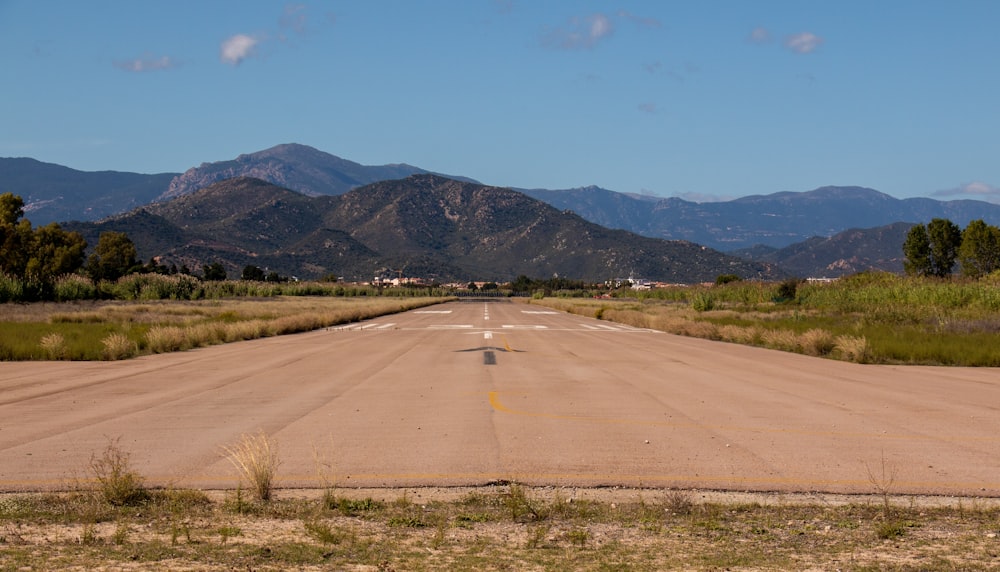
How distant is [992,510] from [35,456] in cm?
973

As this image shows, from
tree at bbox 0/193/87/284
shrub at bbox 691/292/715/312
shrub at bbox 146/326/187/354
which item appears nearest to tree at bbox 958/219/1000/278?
shrub at bbox 691/292/715/312

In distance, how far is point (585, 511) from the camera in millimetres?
6988

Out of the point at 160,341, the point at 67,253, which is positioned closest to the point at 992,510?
the point at 160,341

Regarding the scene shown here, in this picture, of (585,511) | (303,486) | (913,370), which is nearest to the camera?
(585,511)

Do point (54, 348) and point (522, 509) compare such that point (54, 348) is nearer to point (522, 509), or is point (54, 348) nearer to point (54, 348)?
point (54, 348)

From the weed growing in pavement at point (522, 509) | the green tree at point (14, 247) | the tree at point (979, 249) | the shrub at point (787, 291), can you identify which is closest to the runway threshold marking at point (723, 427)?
the weed growing in pavement at point (522, 509)

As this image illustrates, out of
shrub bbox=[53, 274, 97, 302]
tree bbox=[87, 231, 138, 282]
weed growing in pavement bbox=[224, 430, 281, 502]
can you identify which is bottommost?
weed growing in pavement bbox=[224, 430, 281, 502]

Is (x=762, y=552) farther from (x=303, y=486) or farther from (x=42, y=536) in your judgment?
(x=42, y=536)

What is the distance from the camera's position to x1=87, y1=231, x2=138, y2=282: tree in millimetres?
110312

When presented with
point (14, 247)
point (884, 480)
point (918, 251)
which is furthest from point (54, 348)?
point (918, 251)

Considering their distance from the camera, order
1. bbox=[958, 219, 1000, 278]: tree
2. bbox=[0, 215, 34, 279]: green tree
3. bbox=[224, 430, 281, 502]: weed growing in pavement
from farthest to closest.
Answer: bbox=[958, 219, 1000, 278]: tree
bbox=[0, 215, 34, 279]: green tree
bbox=[224, 430, 281, 502]: weed growing in pavement

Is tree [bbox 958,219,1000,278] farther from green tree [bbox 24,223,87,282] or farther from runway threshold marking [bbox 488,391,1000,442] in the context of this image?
green tree [bbox 24,223,87,282]

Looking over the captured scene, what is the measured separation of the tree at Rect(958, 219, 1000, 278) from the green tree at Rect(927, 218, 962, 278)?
19.0 ft

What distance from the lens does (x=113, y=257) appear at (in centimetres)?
11662
